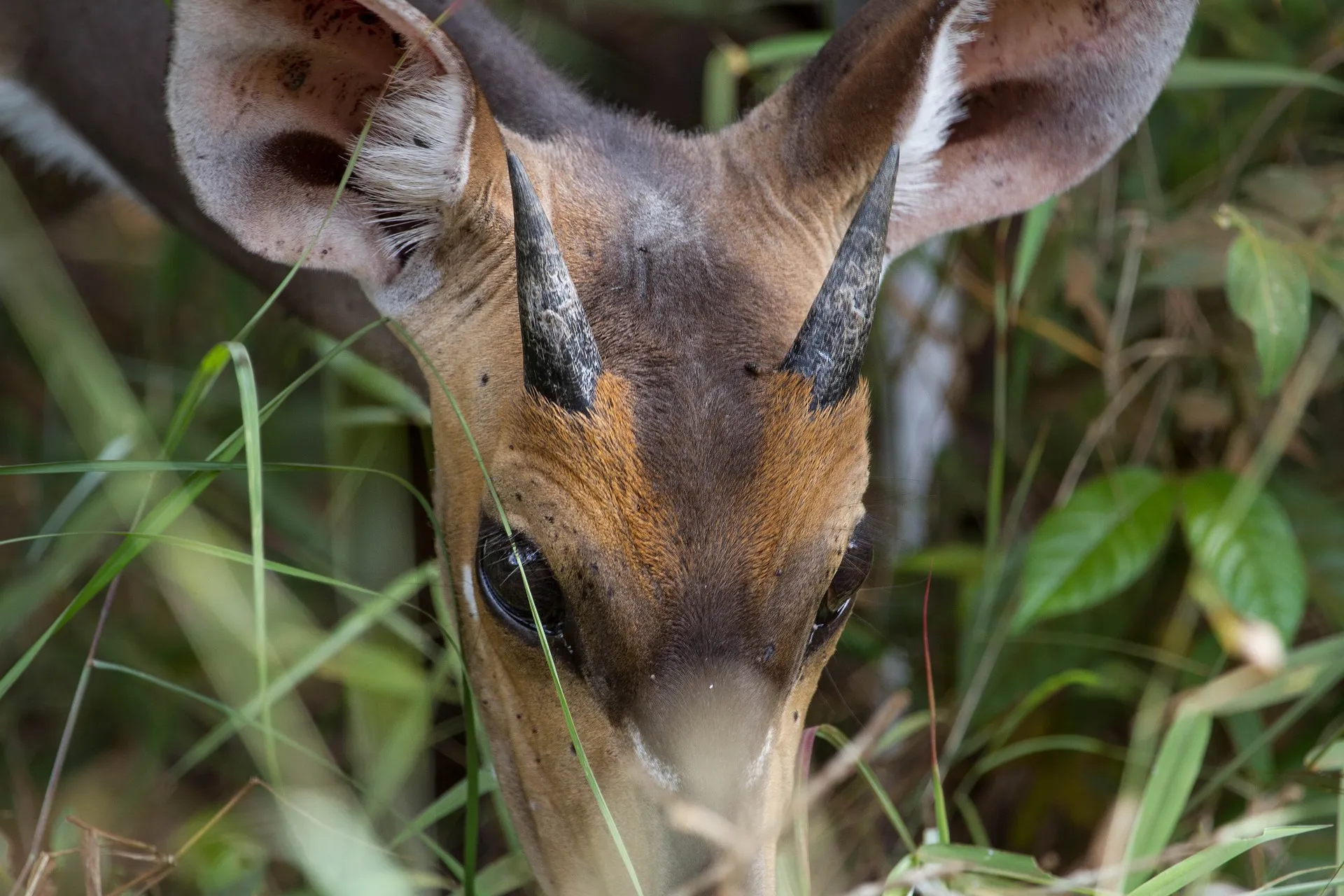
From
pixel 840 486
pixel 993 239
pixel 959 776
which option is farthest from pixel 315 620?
pixel 840 486

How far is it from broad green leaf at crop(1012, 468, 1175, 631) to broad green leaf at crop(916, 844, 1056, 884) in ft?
2.69

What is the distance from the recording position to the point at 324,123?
8.84ft

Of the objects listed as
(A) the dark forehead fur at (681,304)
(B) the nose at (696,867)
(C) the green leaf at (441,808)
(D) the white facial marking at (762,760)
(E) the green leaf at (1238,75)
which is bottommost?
(C) the green leaf at (441,808)

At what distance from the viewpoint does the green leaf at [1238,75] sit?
3545mm

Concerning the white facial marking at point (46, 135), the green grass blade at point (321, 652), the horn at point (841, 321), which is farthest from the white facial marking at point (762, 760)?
the white facial marking at point (46, 135)

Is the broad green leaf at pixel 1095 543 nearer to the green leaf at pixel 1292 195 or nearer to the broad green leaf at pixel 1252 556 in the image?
the broad green leaf at pixel 1252 556

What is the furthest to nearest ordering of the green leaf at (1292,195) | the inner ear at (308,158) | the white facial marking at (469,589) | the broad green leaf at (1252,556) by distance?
1. the green leaf at (1292,195)
2. the broad green leaf at (1252,556)
3. the inner ear at (308,158)
4. the white facial marking at (469,589)

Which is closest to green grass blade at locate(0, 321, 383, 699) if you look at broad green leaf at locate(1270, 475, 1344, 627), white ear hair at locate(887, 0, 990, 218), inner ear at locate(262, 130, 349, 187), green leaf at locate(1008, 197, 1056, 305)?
inner ear at locate(262, 130, 349, 187)

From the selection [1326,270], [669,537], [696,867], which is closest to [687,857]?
[696,867]

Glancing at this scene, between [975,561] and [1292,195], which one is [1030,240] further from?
[975,561]

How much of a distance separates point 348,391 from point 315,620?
2.73ft

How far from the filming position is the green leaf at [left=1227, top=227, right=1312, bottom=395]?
9.85ft

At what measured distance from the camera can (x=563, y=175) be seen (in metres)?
2.71

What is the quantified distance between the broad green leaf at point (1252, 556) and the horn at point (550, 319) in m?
1.72
